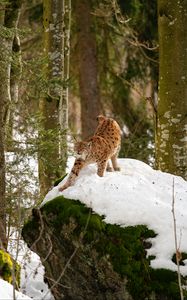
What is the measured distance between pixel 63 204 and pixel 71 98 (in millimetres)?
12867

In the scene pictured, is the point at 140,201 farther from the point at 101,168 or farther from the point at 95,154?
the point at 95,154

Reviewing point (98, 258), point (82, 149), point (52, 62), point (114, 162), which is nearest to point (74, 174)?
point (82, 149)

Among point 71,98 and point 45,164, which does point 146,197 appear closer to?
point 45,164

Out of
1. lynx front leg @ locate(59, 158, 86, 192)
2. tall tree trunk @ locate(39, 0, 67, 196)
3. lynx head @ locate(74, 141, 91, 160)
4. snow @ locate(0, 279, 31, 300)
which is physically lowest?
snow @ locate(0, 279, 31, 300)

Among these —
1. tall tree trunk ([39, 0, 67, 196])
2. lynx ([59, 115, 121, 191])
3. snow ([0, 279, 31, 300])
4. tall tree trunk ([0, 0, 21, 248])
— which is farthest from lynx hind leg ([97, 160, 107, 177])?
tall tree trunk ([39, 0, 67, 196])

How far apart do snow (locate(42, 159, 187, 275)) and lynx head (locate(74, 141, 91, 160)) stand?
0.27 meters

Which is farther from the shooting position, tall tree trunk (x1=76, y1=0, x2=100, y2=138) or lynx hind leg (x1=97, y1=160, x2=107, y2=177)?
tall tree trunk (x1=76, y1=0, x2=100, y2=138)

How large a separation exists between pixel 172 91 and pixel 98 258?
3520 millimetres

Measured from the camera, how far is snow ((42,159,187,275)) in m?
6.35

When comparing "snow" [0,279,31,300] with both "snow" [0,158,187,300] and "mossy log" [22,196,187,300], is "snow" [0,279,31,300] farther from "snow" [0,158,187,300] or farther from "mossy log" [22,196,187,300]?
"mossy log" [22,196,187,300]

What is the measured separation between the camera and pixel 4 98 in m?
9.27

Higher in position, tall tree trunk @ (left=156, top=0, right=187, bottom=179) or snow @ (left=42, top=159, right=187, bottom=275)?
tall tree trunk @ (left=156, top=0, right=187, bottom=179)

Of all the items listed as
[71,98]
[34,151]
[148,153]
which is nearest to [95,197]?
[34,151]

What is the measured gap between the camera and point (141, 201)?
679cm
